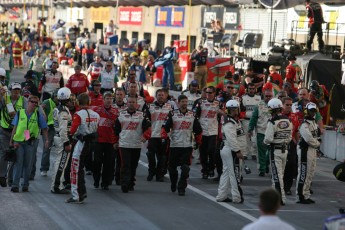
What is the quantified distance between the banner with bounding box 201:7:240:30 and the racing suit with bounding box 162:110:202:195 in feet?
89.6

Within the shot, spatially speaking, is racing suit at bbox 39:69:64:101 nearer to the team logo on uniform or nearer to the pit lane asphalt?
the pit lane asphalt

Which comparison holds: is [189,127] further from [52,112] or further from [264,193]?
[264,193]

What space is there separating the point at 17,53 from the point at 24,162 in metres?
36.6

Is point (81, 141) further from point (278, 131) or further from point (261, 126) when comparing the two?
point (261, 126)


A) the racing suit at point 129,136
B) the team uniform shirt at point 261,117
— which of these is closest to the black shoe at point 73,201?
→ the racing suit at point 129,136

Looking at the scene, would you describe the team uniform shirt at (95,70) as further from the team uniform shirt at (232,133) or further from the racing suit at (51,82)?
the team uniform shirt at (232,133)

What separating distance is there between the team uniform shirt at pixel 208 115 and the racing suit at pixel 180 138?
1.70 meters

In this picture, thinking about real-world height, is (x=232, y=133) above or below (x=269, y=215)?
below

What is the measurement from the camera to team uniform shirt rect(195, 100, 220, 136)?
63.3 feet

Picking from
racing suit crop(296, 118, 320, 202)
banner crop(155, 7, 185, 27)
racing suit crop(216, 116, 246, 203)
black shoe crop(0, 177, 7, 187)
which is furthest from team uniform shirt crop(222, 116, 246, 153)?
banner crop(155, 7, 185, 27)

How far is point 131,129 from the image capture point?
17156 mm

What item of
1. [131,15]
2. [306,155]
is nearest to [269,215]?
[306,155]

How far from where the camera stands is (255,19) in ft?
139

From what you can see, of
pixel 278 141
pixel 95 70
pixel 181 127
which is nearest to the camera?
pixel 278 141
